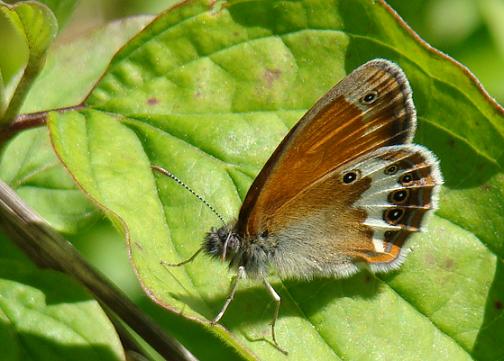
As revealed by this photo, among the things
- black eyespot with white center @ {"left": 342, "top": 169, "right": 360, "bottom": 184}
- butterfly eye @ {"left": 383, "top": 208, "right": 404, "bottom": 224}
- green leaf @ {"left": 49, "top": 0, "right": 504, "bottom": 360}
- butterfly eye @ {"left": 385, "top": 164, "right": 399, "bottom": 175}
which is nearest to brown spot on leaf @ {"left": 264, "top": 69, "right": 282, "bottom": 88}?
green leaf @ {"left": 49, "top": 0, "right": 504, "bottom": 360}

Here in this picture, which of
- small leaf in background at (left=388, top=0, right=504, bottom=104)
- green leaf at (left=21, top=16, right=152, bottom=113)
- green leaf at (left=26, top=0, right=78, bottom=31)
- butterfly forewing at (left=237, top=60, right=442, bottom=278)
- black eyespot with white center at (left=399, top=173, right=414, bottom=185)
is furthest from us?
small leaf in background at (left=388, top=0, right=504, bottom=104)

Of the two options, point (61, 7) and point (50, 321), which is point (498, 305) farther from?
point (61, 7)

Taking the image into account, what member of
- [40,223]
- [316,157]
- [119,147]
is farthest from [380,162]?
[40,223]

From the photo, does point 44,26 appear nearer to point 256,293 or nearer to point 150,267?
point 150,267

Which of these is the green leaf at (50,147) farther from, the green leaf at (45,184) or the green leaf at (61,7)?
the green leaf at (61,7)

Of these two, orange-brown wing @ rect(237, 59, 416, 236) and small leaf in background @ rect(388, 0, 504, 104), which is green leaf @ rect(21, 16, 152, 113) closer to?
orange-brown wing @ rect(237, 59, 416, 236)

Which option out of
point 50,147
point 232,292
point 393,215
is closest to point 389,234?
point 393,215
